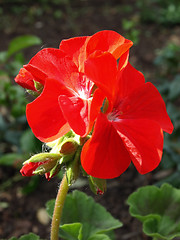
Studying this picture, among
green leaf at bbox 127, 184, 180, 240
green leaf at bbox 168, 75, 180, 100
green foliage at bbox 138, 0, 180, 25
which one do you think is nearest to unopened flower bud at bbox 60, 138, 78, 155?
→ green leaf at bbox 127, 184, 180, 240

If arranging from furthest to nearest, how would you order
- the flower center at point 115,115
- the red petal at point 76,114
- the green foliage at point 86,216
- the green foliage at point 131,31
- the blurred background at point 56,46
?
1. the green foliage at point 131,31
2. the blurred background at point 56,46
3. the green foliage at point 86,216
4. the flower center at point 115,115
5. the red petal at point 76,114

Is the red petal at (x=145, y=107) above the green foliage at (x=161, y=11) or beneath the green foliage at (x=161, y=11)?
above

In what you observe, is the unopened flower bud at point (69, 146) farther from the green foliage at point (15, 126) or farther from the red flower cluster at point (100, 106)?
the green foliage at point (15, 126)

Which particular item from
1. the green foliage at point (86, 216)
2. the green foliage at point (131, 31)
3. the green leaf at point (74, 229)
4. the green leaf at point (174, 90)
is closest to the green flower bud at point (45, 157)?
the green leaf at point (74, 229)

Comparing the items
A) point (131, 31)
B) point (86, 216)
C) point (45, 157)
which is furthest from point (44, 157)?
point (131, 31)

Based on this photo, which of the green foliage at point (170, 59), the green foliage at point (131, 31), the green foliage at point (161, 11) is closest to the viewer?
the green foliage at point (131, 31)

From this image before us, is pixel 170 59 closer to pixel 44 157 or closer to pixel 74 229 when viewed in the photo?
pixel 74 229
